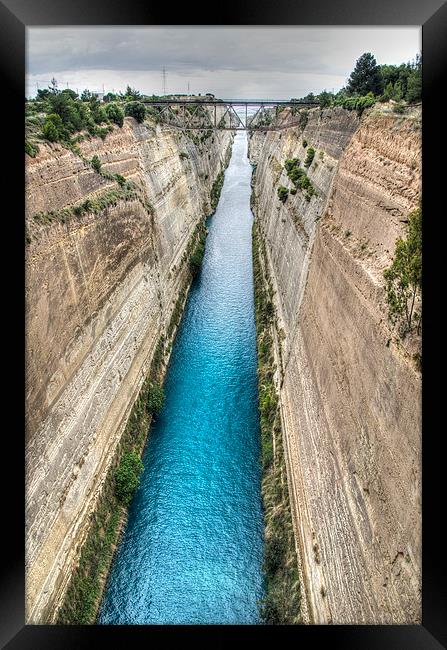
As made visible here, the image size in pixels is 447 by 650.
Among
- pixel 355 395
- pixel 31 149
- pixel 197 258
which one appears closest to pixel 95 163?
pixel 31 149

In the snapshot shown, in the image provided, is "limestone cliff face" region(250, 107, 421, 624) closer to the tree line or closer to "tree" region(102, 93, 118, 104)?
the tree line

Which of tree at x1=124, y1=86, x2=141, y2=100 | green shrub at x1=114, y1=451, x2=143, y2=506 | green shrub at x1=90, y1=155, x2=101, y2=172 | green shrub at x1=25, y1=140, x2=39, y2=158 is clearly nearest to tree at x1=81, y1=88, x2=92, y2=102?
tree at x1=124, y1=86, x2=141, y2=100

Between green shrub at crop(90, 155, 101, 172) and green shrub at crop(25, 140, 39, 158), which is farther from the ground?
green shrub at crop(90, 155, 101, 172)

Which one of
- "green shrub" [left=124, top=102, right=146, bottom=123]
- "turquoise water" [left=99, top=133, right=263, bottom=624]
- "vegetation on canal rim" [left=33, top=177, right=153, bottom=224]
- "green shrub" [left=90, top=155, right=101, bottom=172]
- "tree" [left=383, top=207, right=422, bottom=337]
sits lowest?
"turquoise water" [left=99, top=133, right=263, bottom=624]

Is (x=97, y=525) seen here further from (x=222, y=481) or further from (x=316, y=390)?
(x=316, y=390)

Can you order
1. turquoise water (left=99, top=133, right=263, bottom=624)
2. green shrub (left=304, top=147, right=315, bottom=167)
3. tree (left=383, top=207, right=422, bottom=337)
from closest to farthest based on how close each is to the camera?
tree (left=383, top=207, right=422, bottom=337), turquoise water (left=99, top=133, right=263, bottom=624), green shrub (left=304, top=147, right=315, bottom=167)

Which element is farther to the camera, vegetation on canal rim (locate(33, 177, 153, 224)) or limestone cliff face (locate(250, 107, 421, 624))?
vegetation on canal rim (locate(33, 177, 153, 224))
